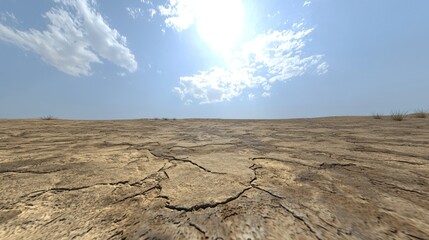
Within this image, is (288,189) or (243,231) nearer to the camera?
(243,231)

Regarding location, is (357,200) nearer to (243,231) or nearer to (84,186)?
(243,231)

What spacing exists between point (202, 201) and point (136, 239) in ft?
1.06

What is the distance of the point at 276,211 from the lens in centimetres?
83

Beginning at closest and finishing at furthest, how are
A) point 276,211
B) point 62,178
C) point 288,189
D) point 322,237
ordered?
point 322,237 → point 276,211 → point 288,189 → point 62,178

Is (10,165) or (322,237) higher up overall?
(10,165)

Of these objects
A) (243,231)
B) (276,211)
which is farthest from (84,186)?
(276,211)

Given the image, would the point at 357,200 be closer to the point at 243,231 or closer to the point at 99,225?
the point at 243,231

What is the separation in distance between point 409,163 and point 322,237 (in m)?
1.30

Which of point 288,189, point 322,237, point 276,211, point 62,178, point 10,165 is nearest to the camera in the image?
point 322,237

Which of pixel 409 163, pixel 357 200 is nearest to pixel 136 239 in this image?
pixel 357 200

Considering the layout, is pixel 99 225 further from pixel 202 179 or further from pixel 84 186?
pixel 202 179

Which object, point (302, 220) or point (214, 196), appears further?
point (214, 196)

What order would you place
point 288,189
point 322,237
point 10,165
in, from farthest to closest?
1. point 10,165
2. point 288,189
3. point 322,237

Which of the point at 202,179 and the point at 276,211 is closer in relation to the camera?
the point at 276,211
